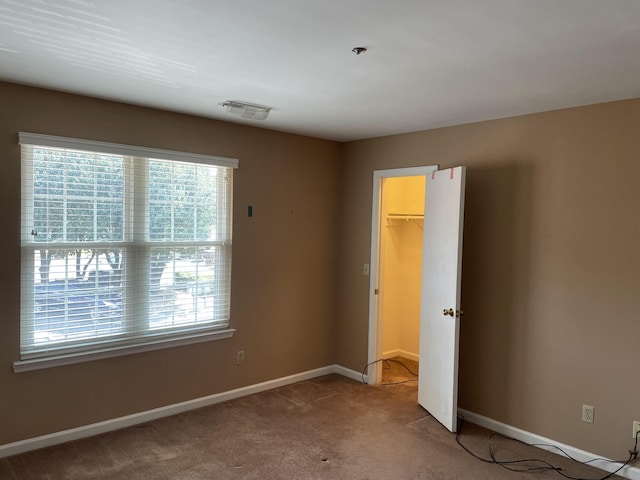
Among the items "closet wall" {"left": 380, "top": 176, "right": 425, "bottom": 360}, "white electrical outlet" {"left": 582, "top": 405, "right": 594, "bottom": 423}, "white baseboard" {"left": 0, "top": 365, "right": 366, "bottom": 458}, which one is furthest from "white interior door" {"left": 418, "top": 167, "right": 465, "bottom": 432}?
"closet wall" {"left": 380, "top": 176, "right": 425, "bottom": 360}

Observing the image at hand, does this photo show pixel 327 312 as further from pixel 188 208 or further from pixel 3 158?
pixel 3 158

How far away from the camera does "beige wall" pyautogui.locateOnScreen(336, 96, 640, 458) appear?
308cm

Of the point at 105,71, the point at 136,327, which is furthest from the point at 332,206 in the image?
the point at 105,71

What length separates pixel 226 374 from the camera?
4.16 meters

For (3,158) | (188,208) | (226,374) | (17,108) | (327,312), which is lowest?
(226,374)

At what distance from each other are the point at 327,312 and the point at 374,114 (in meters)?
2.17

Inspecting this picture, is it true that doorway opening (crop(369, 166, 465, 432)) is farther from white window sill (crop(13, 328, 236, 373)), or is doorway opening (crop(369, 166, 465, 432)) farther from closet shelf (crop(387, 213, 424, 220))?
white window sill (crop(13, 328, 236, 373))

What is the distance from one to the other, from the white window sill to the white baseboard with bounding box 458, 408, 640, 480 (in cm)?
213

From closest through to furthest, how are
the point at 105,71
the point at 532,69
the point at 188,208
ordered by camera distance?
the point at 532,69, the point at 105,71, the point at 188,208

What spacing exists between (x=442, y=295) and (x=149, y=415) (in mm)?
2430

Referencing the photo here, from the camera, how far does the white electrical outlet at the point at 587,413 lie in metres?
3.21

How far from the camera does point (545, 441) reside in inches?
135

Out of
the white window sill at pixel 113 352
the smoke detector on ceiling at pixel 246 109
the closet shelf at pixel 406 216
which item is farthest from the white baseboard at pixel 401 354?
the smoke detector on ceiling at pixel 246 109

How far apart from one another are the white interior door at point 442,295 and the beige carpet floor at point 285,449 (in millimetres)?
210
